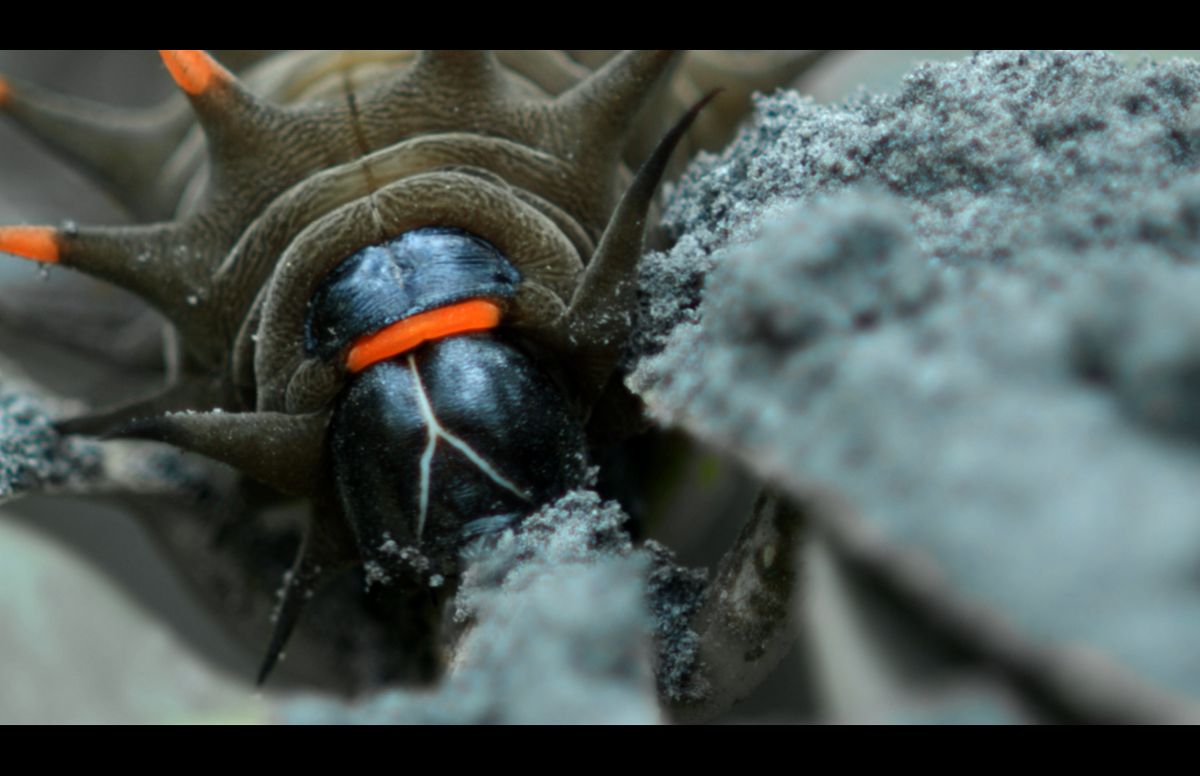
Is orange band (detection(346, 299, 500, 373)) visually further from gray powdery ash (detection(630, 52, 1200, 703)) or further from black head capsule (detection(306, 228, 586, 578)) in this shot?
gray powdery ash (detection(630, 52, 1200, 703))

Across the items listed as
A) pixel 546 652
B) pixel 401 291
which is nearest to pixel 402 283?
pixel 401 291

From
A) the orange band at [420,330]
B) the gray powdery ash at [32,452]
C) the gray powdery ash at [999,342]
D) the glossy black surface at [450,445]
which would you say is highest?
the gray powdery ash at [999,342]

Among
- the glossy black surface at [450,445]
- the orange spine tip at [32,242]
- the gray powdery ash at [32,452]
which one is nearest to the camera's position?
the glossy black surface at [450,445]

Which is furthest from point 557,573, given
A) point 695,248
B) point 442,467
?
point 695,248

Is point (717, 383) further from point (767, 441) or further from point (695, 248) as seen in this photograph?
point (695, 248)

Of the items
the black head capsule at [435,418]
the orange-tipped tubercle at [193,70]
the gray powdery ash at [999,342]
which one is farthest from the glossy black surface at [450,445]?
the orange-tipped tubercle at [193,70]

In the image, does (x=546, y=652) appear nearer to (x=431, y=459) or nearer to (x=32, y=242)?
(x=431, y=459)

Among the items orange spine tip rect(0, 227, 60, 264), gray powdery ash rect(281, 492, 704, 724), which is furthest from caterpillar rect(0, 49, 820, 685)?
gray powdery ash rect(281, 492, 704, 724)

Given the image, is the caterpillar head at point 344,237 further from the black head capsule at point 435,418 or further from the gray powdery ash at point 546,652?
the gray powdery ash at point 546,652
